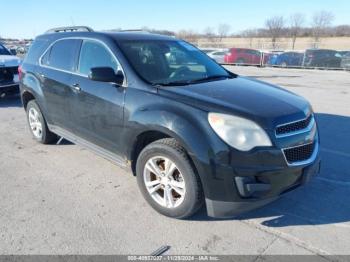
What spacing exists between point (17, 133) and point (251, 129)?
5.18 m

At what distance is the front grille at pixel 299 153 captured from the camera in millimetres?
3221

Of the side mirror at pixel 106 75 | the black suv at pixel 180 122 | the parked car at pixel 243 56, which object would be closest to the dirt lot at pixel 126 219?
the black suv at pixel 180 122

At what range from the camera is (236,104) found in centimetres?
336

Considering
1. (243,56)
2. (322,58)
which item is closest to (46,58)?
(322,58)

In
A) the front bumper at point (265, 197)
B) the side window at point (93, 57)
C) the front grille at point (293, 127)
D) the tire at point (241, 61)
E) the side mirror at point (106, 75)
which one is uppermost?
the side window at point (93, 57)

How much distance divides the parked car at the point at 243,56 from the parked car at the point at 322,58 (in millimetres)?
3446

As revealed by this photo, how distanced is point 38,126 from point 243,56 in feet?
71.7

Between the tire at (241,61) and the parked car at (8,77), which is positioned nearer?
the parked car at (8,77)

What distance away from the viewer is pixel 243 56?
84.9 feet

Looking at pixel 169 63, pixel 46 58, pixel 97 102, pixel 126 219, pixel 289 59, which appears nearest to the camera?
pixel 126 219

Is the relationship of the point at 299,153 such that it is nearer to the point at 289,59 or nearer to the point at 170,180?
the point at 170,180

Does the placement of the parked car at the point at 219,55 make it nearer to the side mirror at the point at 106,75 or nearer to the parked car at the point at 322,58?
the parked car at the point at 322,58

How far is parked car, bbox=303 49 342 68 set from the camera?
2186 cm

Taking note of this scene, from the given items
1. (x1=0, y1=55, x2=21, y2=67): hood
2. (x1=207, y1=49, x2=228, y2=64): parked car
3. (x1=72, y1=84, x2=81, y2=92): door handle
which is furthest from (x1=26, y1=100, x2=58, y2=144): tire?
(x1=207, y1=49, x2=228, y2=64): parked car
